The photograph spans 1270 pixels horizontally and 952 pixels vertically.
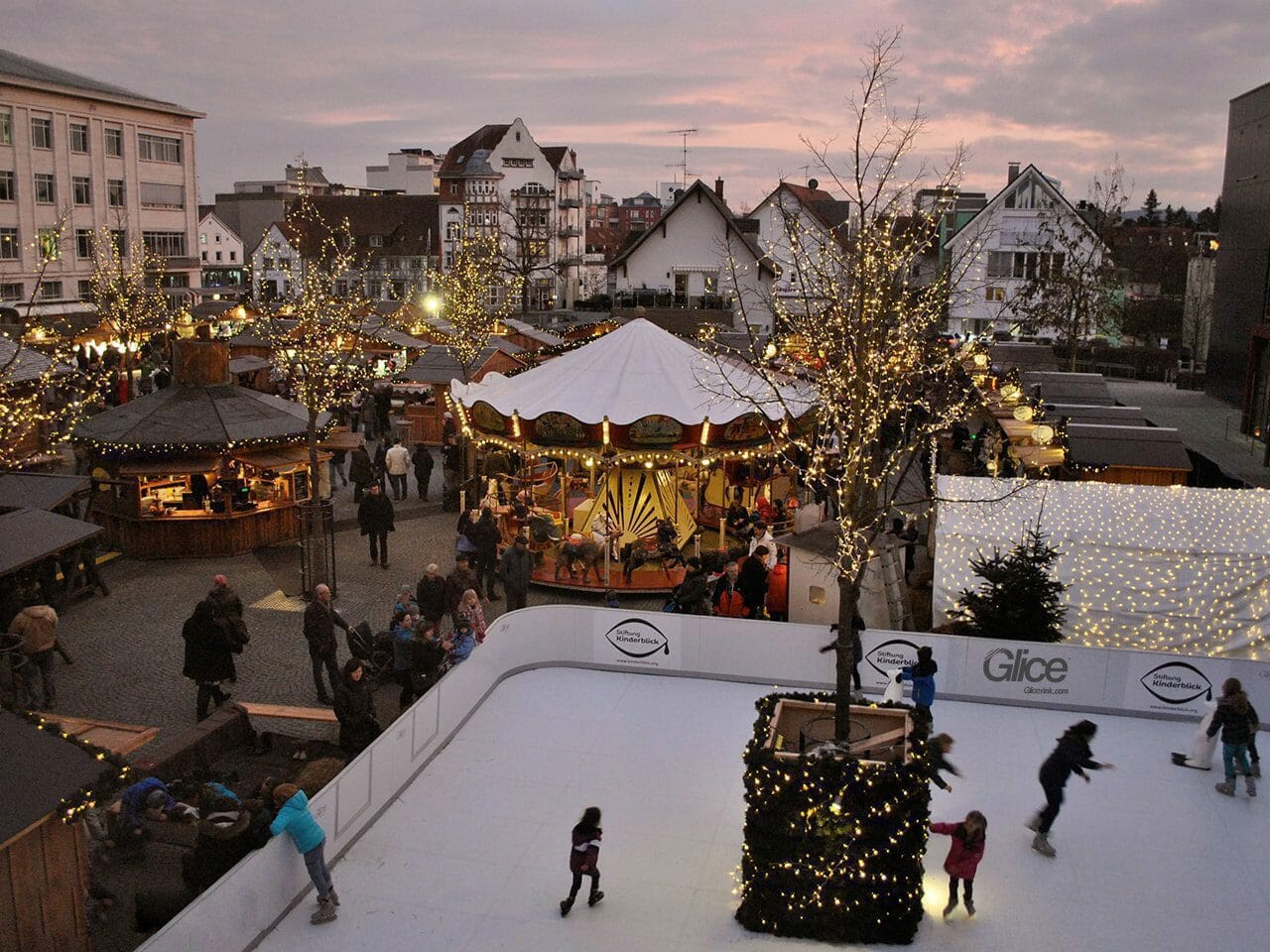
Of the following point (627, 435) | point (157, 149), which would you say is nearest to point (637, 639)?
point (627, 435)

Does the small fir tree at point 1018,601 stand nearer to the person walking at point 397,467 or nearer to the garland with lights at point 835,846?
the garland with lights at point 835,846

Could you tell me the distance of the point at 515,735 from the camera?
37.4 ft

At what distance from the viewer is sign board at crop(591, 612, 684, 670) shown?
1297cm

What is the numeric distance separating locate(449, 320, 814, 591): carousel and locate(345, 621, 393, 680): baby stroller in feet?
14.3

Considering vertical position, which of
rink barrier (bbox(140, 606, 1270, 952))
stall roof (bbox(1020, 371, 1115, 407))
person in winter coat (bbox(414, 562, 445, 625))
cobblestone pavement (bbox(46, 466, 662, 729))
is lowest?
cobblestone pavement (bbox(46, 466, 662, 729))

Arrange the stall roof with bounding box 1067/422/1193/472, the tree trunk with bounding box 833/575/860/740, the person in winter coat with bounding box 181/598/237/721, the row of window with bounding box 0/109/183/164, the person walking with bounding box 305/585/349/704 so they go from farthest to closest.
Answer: the row of window with bounding box 0/109/183/164 < the stall roof with bounding box 1067/422/1193/472 < the person walking with bounding box 305/585/349/704 < the person in winter coat with bounding box 181/598/237/721 < the tree trunk with bounding box 833/575/860/740

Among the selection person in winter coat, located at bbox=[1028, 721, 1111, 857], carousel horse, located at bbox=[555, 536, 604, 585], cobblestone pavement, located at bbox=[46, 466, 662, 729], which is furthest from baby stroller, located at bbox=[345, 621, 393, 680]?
person in winter coat, located at bbox=[1028, 721, 1111, 857]

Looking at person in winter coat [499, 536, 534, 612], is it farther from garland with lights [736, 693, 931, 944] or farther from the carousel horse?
garland with lights [736, 693, 931, 944]

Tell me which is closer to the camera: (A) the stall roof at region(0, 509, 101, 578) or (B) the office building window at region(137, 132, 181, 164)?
(A) the stall roof at region(0, 509, 101, 578)

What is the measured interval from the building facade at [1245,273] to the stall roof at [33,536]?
25.7 metres

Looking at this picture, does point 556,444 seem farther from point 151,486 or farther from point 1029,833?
point 1029,833

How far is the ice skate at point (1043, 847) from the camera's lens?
916 cm

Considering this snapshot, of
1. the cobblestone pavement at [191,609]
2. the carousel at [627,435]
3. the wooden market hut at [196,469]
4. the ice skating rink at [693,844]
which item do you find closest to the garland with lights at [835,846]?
the ice skating rink at [693,844]

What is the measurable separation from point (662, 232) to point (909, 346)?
44036 mm
